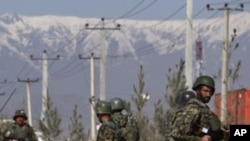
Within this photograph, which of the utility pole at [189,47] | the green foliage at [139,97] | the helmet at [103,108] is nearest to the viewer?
the helmet at [103,108]

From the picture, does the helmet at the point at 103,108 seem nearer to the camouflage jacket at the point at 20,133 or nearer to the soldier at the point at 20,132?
the soldier at the point at 20,132

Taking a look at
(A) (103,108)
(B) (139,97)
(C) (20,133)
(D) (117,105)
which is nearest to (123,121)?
(D) (117,105)

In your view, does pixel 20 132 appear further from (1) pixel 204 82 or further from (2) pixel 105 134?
(1) pixel 204 82

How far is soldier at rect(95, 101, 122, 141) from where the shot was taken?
1734cm

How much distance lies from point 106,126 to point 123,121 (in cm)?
118

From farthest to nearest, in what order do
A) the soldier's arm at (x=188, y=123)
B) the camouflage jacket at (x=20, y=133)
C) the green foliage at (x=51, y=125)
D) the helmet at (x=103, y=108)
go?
the green foliage at (x=51, y=125)
the camouflage jacket at (x=20, y=133)
the helmet at (x=103, y=108)
the soldier's arm at (x=188, y=123)

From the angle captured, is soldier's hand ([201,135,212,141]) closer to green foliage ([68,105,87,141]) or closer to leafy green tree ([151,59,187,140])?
leafy green tree ([151,59,187,140])

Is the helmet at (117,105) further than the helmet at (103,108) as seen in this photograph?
Yes

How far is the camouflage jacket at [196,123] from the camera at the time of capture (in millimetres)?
13336

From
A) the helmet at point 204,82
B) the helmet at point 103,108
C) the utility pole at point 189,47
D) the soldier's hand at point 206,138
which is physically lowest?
the soldier's hand at point 206,138

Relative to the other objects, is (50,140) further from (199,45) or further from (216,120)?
(199,45)

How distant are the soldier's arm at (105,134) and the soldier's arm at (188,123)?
157 inches

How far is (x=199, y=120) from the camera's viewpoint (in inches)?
527

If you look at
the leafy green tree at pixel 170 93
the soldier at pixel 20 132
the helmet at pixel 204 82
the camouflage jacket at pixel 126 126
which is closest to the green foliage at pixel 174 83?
the leafy green tree at pixel 170 93
